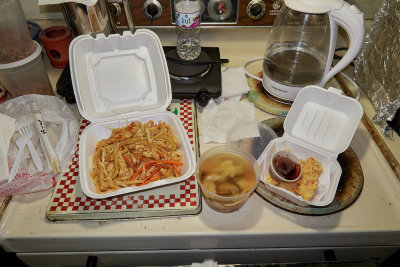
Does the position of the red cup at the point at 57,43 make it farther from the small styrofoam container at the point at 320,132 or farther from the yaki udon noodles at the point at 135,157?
the small styrofoam container at the point at 320,132

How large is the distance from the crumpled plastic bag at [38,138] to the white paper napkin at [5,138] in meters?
0.03

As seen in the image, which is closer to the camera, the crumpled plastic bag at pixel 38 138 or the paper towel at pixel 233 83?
the crumpled plastic bag at pixel 38 138

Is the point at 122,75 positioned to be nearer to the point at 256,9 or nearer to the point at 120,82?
the point at 120,82

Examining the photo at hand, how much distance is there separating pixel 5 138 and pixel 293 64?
0.94m

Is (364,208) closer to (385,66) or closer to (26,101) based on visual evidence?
(385,66)

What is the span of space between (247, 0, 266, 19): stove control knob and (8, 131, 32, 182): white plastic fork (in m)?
0.90

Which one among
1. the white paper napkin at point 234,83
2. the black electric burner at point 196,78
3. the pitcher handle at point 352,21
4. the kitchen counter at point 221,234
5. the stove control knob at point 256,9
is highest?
the pitcher handle at point 352,21

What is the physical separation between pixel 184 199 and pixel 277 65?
59 centimetres

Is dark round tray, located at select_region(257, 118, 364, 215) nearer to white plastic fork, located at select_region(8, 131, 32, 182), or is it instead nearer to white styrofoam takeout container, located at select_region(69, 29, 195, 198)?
white styrofoam takeout container, located at select_region(69, 29, 195, 198)

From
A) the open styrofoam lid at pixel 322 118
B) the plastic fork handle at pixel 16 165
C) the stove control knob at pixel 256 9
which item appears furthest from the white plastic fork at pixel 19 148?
the stove control knob at pixel 256 9

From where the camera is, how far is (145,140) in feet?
2.90

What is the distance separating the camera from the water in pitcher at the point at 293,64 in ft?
3.28

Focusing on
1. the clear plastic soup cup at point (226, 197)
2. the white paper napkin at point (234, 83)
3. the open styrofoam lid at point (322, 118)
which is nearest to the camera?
the clear plastic soup cup at point (226, 197)

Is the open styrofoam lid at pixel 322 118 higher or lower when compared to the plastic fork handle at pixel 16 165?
higher
